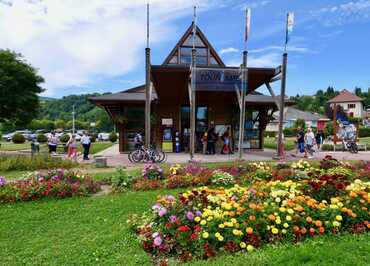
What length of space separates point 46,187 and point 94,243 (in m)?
3.39

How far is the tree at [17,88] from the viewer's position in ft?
64.6

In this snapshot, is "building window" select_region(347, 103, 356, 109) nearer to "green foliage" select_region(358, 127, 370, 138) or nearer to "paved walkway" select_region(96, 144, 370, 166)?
"green foliage" select_region(358, 127, 370, 138)

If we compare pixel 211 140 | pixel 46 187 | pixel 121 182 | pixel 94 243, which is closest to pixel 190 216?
pixel 94 243

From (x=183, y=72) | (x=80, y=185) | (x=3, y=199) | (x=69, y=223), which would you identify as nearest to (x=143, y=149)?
(x=183, y=72)

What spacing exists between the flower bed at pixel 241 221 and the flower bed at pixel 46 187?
2981 millimetres

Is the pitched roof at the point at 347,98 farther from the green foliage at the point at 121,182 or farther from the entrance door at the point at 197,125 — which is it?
the green foliage at the point at 121,182

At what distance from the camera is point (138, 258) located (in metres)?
3.74

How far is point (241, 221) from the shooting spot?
13.0ft

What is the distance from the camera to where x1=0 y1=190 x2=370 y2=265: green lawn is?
349 cm

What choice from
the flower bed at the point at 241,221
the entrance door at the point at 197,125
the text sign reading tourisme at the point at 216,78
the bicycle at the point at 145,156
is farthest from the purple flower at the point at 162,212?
the entrance door at the point at 197,125

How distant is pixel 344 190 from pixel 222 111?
16.6 m

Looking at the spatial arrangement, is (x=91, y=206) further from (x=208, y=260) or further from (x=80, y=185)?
(x=208, y=260)

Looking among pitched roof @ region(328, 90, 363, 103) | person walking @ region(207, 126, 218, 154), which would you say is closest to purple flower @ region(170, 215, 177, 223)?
person walking @ region(207, 126, 218, 154)

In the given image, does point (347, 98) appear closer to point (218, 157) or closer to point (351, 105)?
point (351, 105)
